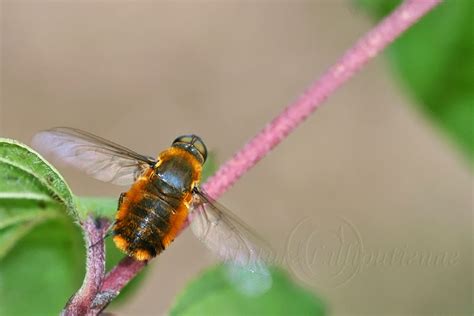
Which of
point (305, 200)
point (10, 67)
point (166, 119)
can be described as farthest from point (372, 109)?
point (10, 67)

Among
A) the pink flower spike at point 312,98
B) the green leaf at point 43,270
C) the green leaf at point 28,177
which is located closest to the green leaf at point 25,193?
the green leaf at point 28,177

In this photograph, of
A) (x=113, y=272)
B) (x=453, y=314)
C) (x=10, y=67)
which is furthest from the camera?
(x=10, y=67)

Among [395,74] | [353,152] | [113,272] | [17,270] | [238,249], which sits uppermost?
[353,152]

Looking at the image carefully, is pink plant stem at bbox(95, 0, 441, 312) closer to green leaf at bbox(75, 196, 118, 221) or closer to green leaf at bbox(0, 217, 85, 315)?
green leaf at bbox(75, 196, 118, 221)

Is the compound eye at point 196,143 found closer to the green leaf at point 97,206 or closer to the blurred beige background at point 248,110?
the green leaf at point 97,206

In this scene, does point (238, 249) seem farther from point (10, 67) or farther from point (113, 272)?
point (10, 67)

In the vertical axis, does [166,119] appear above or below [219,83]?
below

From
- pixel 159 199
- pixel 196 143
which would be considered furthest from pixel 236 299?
pixel 196 143
